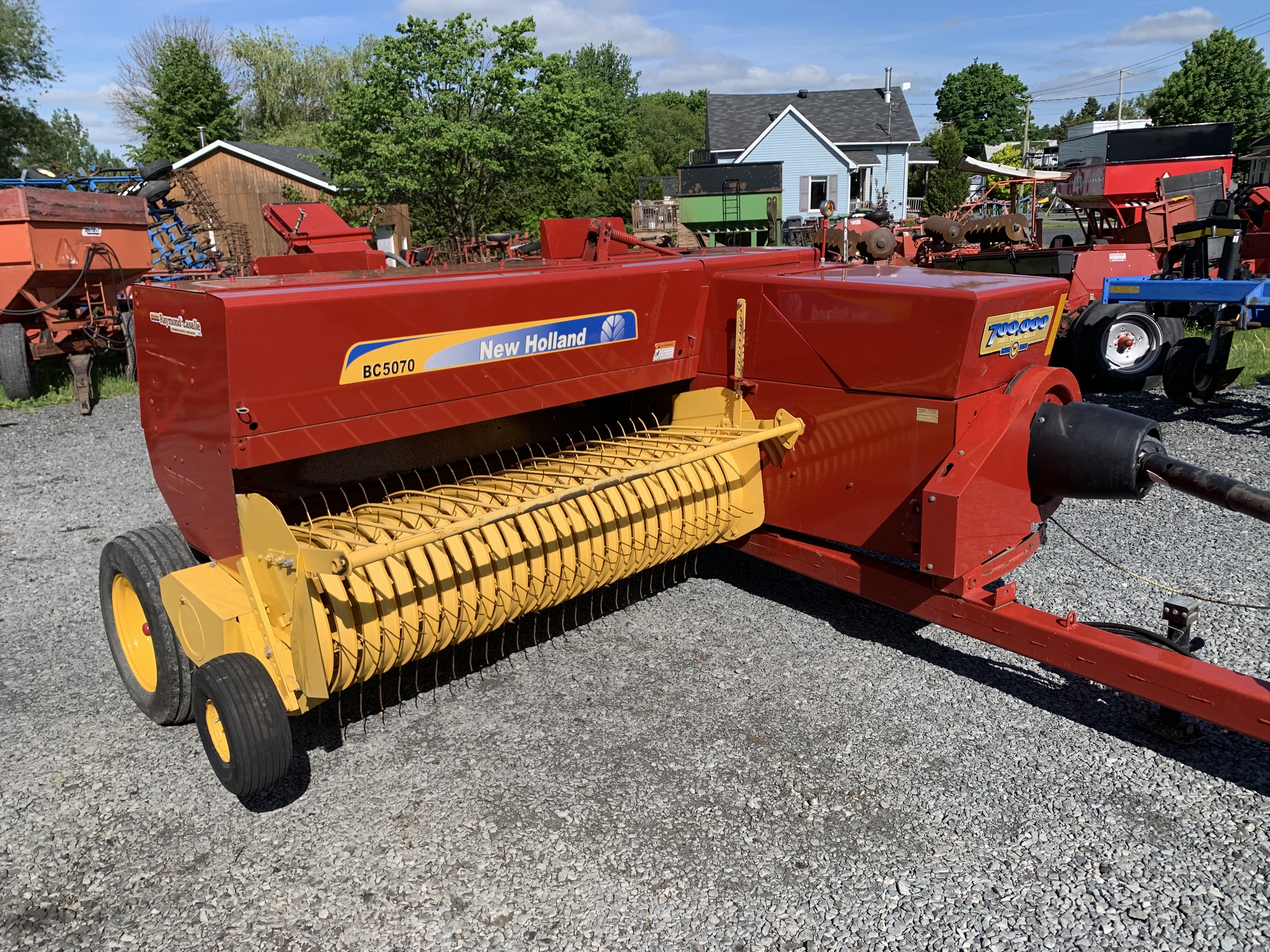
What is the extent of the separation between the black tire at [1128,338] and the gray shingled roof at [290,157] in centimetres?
2422

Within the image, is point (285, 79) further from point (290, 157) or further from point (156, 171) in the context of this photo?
point (156, 171)

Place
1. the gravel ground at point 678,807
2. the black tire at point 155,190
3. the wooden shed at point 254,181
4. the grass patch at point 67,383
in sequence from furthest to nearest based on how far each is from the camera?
the wooden shed at point 254,181 < the black tire at point 155,190 < the grass patch at point 67,383 < the gravel ground at point 678,807

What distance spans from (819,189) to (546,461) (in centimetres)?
3806

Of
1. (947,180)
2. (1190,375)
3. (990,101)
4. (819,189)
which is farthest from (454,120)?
(990,101)

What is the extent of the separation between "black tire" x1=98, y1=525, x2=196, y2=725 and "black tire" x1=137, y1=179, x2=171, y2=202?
9889mm

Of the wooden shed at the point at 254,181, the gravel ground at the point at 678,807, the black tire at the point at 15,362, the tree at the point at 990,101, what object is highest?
the tree at the point at 990,101

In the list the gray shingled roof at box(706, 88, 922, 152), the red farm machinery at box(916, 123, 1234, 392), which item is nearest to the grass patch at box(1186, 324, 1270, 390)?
the red farm machinery at box(916, 123, 1234, 392)

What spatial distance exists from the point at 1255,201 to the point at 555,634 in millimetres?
10300

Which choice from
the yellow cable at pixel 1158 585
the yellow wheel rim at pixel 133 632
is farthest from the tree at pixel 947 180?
the yellow wheel rim at pixel 133 632

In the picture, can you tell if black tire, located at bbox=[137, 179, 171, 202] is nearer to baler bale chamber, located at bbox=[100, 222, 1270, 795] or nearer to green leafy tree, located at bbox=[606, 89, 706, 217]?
baler bale chamber, located at bbox=[100, 222, 1270, 795]

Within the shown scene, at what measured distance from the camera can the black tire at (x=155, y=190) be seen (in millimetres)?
11867

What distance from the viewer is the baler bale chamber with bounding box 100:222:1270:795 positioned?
9.49ft

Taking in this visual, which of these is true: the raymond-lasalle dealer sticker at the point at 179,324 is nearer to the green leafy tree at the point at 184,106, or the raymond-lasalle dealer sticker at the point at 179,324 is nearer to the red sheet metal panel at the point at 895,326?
the red sheet metal panel at the point at 895,326

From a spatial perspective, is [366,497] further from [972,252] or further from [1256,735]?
[972,252]
